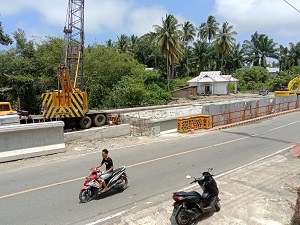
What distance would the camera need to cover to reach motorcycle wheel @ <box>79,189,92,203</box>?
24.2ft

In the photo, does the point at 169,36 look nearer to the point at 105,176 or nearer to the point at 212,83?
the point at 212,83

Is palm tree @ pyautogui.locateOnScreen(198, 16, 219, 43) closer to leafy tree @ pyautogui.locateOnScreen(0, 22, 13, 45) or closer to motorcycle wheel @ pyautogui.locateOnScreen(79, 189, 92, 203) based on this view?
leafy tree @ pyautogui.locateOnScreen(0, 22, 13, 45)

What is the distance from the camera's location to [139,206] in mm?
7117

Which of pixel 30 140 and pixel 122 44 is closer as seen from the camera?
pixel 30 140

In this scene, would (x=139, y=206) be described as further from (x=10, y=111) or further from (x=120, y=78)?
(x=120, y=78)

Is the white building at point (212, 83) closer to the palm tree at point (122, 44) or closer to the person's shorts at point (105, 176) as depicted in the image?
the palm tree at point (122, 44)

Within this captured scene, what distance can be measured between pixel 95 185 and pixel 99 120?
11.2 meters

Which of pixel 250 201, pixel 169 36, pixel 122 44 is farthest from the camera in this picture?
pixel 122 44

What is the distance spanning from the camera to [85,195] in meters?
7.42

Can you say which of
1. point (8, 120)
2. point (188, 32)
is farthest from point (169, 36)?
point (8, 120)

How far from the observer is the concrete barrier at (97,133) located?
14781mm

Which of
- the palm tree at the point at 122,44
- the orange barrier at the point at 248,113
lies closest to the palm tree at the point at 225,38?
the palm tree at the point at 122,44

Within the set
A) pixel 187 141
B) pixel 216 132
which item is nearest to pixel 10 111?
pixel 187 141

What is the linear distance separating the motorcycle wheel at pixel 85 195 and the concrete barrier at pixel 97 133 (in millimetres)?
7511
